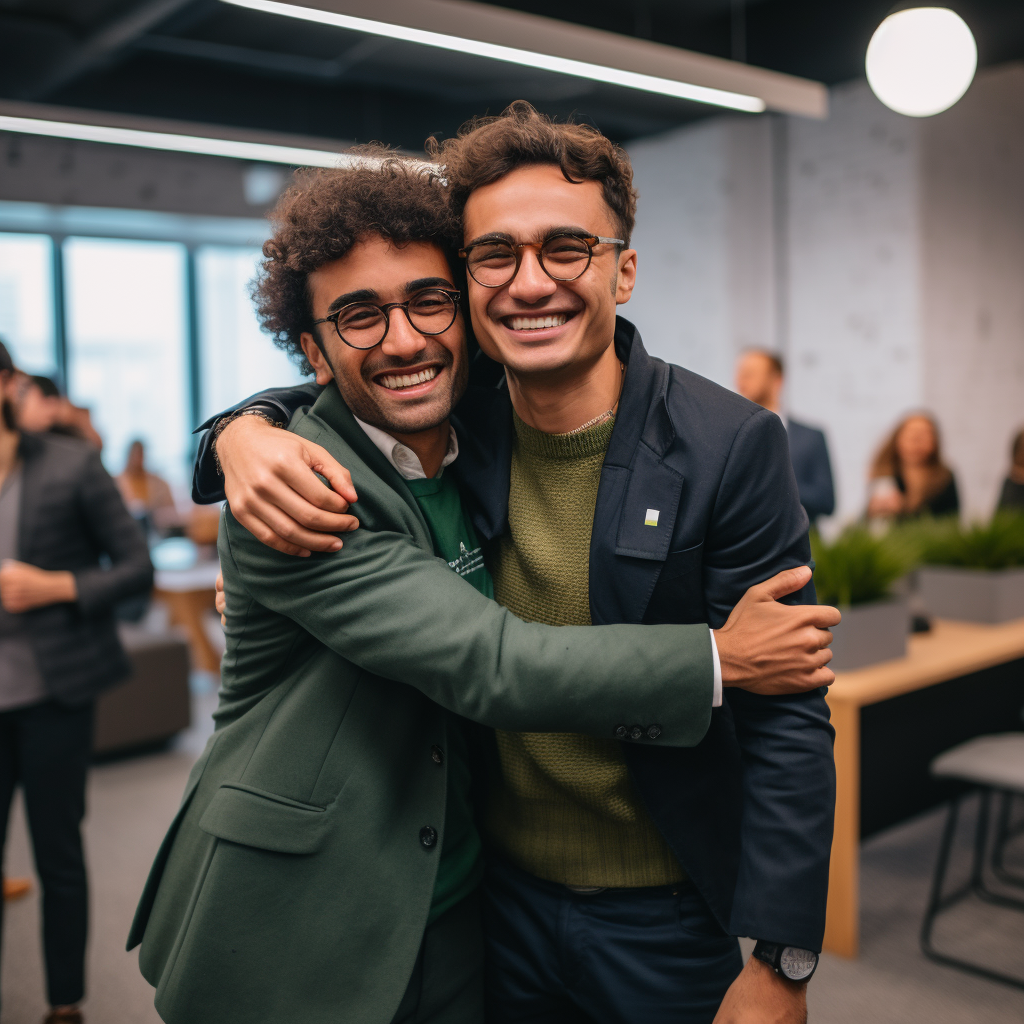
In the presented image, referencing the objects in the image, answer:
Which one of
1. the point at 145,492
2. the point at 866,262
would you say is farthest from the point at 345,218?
the point at 145,492

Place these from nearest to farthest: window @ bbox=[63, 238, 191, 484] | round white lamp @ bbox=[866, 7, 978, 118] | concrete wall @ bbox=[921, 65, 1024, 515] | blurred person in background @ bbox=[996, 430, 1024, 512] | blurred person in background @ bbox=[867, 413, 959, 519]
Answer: round white lamp @ bbox=[866, 7, 978, 118] < blurred person in background @ bbox=[996, 430, 1024, 512] < blurred person in background @ bbox=[867, 413, 959, 519] < concrete wall @ bbox=[921, 65, 1024, 515] < window @ bbox=[63, 238, 191, 484]

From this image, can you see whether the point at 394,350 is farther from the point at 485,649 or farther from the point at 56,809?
the point at 56,809

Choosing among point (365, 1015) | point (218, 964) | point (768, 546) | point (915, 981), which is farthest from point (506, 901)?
point (915, 981)

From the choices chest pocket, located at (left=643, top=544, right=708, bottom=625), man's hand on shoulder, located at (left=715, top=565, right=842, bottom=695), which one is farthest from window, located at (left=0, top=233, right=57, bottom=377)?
man's hand on shoulder, located at (left=715, top=565, right=842, bottom=695)

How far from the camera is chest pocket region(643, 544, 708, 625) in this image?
3.73 feet

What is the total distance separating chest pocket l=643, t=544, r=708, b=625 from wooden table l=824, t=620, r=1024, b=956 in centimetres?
163

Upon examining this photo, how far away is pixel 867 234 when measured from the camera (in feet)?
19.5

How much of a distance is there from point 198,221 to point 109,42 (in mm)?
3164

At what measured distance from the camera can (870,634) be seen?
9.17ft

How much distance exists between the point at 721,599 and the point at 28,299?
8819 mm

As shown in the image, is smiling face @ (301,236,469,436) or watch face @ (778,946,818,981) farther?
smiling face @ (301,236,469,436)

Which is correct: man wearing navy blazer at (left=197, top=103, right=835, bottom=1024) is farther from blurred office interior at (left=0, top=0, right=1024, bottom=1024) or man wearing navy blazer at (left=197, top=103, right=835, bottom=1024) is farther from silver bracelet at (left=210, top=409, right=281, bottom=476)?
blurred office interior at (left=0, top=0, right=1024, bottom=1024)

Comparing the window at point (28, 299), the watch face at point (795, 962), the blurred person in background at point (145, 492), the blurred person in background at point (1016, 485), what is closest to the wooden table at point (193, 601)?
the blurred person in background at point (145, 492)

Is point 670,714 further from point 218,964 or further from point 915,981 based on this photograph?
point 915,981
